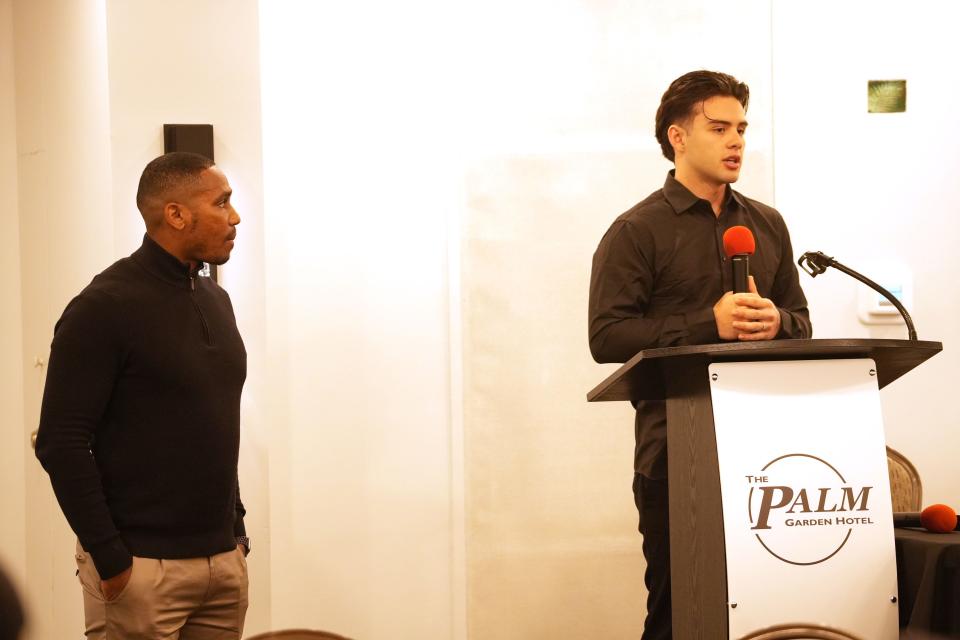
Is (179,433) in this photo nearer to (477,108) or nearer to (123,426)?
(123,426)

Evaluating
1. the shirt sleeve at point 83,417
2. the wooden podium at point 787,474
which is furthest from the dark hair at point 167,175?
the wooden podium at point 787,474

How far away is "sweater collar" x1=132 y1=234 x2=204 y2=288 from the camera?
2537 millimetres

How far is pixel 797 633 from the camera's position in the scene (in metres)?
1.69

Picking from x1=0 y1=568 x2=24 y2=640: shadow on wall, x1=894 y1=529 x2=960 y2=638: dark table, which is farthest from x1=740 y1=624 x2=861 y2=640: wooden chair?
x1=0 y1=568 x2=24 y2=640: shadow on wall

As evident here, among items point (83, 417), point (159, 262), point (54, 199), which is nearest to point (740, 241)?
point (159, 262)

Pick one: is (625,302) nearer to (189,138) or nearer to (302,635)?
(302,635)

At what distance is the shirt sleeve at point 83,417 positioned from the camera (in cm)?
228

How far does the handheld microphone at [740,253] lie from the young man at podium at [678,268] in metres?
0.04

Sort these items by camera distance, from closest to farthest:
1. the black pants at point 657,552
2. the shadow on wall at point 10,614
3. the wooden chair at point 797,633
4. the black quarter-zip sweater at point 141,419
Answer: the shadow on wall at point 10,614, the wooden chair at point 797,633, the black quarter-zip sweater at point 141,419, the black pants at point 657,552

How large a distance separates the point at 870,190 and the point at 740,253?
2.17m

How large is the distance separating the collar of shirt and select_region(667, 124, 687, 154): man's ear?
8 centimetres

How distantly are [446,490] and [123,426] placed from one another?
184 centimetres

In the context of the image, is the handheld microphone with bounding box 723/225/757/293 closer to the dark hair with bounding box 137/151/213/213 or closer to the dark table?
the dark table

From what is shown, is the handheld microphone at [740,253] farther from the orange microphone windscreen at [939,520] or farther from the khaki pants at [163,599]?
the khaki pants at [163,599]
